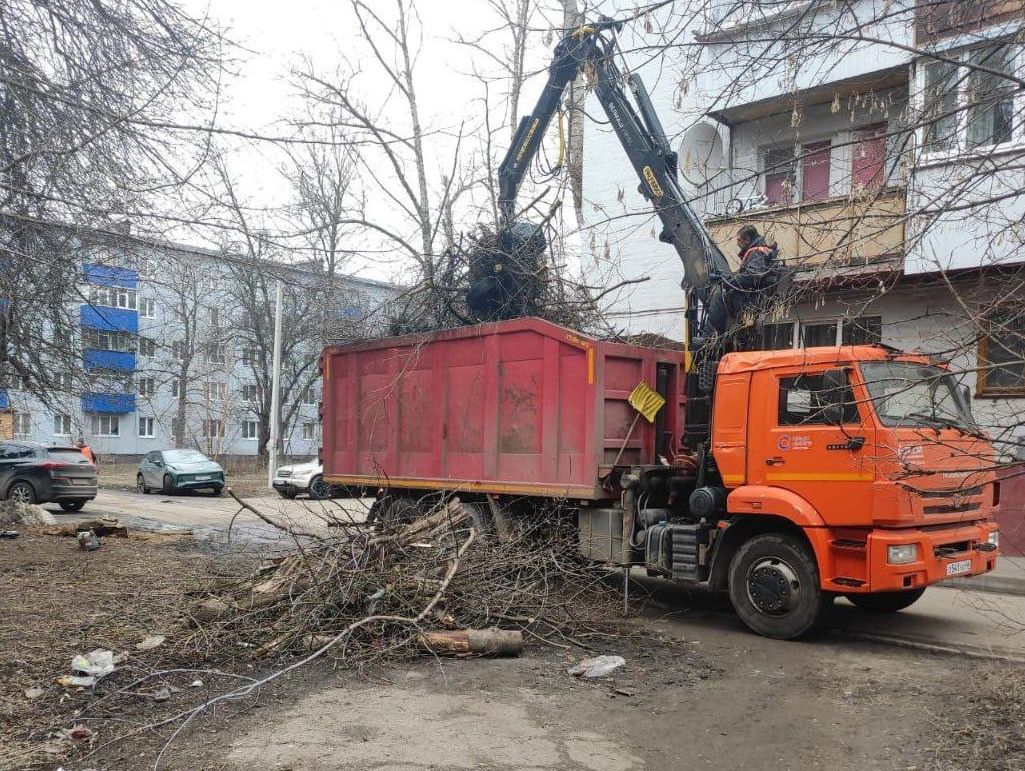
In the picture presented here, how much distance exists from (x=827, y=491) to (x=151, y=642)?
5.41 m

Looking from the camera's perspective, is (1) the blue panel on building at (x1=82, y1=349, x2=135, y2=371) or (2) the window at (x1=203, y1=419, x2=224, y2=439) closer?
(1) the blue panel on building at (x1=82, y1=349, x2=135, y2=371)

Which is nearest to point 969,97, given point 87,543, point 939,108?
point 939,108

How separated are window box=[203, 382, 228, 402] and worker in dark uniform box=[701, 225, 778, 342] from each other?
37.1 m

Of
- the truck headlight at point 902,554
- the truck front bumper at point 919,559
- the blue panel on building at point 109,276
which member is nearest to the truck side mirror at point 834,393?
the truck front bumper at point 919,559

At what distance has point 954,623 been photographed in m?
8.21

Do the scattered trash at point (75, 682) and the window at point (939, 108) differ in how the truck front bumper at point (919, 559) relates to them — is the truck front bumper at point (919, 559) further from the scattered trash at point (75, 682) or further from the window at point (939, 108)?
the scattered trash at point (75, 682)

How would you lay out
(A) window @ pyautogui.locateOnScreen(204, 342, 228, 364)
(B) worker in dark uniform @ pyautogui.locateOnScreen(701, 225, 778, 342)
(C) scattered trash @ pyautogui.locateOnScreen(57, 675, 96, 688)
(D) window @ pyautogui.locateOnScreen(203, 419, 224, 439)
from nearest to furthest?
(C) scattered trash @ pyautogui.locateOnScreen(57, 675, 96, 688), (B) worker in dark uniform @ pyautogui.locateOnScreen(701, 225, 778, 342), (A) window @ pyautogui.locateOnScreen(204, 342, 228, 364), (D) window @ pyautogui.locateOnScreen(203, 419, 224, 439)

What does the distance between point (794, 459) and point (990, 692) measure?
233 cm

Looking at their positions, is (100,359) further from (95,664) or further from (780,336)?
(780,336)

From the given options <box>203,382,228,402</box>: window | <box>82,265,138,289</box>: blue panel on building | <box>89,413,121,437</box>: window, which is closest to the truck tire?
<box>82,265,138,289</box>: blue panel on building

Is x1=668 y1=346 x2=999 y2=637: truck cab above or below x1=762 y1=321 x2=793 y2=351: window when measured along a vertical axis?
below

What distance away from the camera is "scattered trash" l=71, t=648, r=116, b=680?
5617mm

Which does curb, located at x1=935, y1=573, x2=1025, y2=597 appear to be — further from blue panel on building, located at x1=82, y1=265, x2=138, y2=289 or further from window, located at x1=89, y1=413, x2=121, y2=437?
window, located at x1=89, y1=413, x2=121, y2=437

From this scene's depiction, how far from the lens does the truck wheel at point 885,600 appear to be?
8289 millimetres
